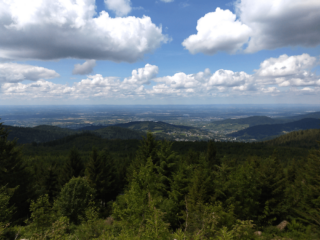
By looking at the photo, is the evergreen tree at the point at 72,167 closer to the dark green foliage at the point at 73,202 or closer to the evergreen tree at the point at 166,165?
the dark green foliage at the point at 73,202

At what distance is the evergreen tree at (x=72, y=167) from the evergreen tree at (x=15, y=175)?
30.9 feet

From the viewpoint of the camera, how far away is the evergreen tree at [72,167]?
114ft

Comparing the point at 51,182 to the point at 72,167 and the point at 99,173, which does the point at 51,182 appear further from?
the point at 99,173

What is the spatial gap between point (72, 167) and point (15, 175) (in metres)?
12.2

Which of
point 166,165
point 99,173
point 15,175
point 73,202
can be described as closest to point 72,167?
point 99,173

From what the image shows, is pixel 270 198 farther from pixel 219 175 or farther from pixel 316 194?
pixel 219 175

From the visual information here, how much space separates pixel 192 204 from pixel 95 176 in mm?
22845

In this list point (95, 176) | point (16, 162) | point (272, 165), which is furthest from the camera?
point (95, 176)

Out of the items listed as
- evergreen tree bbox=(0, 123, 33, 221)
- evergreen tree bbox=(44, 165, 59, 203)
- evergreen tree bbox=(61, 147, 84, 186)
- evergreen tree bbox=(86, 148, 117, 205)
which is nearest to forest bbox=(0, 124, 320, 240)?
evergreen tree bbox=(0, 123, 33, 221)

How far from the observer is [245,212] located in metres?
22.5

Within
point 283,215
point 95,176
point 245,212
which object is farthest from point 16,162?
point 283,215

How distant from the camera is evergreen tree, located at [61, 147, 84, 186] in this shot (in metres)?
34.9

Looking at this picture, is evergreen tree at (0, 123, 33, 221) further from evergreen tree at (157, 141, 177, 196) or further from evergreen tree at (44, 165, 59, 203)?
evergreen tree at (157, 141, 177, 196)

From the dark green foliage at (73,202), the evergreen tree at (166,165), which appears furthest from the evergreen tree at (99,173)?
the evergreen tree at (166,165)
